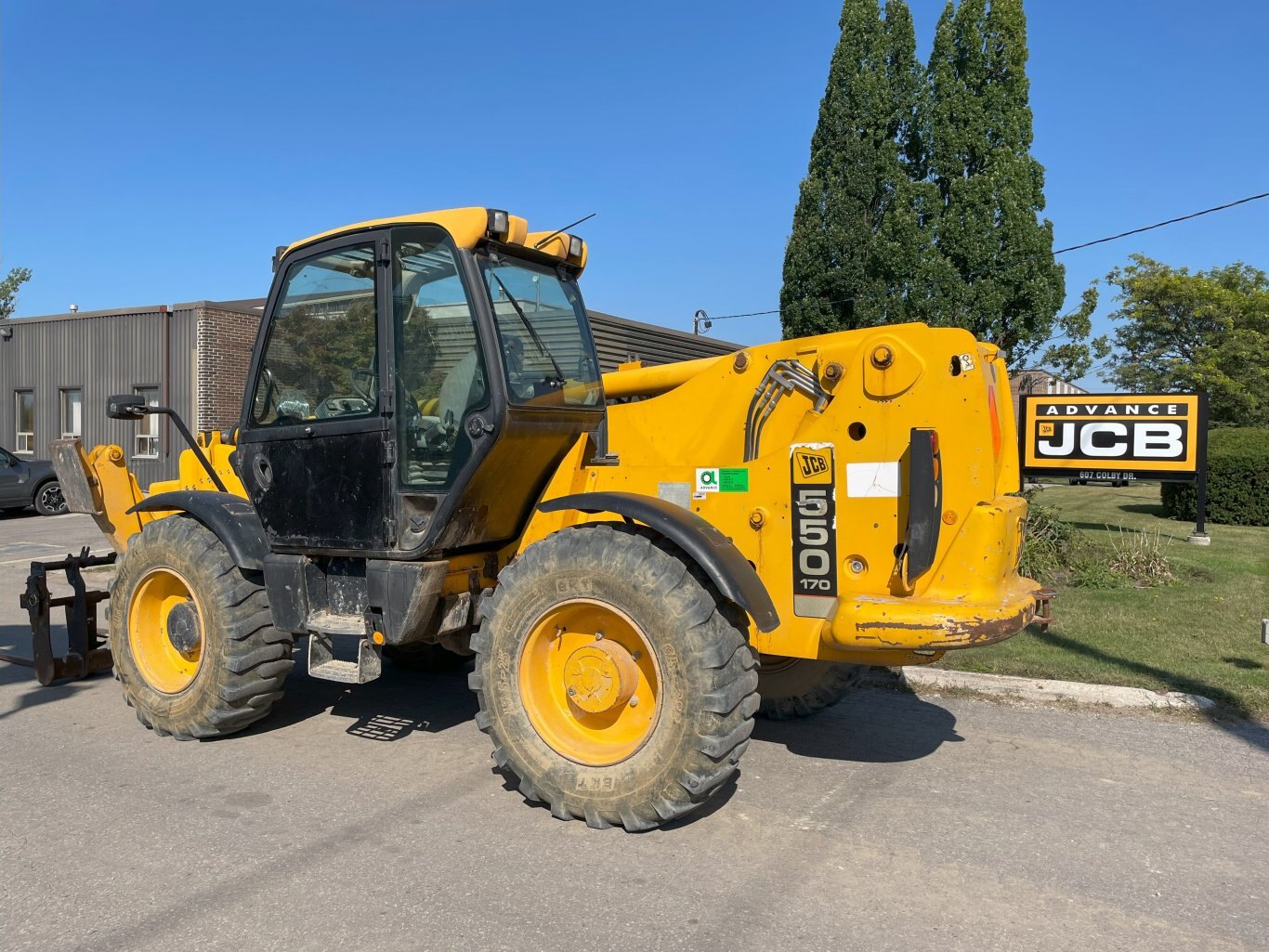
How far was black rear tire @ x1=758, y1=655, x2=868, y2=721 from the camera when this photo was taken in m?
5.25

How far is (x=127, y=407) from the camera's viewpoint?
501 cm

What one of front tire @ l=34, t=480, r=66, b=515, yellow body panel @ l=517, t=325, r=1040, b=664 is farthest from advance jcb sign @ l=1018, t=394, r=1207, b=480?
front tire @ l=34, t=480, r=66, b=515

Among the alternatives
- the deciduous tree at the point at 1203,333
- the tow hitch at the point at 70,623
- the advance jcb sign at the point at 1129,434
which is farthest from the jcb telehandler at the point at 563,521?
the deciduous tree at the point at 1203,333

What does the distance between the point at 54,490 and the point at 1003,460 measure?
69.0 feet

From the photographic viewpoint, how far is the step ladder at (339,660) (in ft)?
15.3

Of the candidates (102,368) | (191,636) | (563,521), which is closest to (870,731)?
(563,521)

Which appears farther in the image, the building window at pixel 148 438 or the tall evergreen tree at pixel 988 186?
the building window at pixel 148 438

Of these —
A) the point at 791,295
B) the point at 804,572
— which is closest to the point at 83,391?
the point at 791,295

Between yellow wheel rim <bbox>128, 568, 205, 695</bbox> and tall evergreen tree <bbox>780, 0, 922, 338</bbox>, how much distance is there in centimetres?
1549

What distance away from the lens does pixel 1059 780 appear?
15.4ft

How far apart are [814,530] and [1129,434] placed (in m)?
9.81

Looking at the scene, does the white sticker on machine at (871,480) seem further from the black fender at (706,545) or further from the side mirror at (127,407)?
the side mirror at (127,407)

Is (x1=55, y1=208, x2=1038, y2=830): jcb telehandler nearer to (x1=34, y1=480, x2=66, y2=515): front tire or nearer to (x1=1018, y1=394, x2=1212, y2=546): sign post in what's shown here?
(x1=1018, y1=394, x2=1212, y2=546): sign post

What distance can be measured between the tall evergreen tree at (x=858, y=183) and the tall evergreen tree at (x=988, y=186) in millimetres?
686
